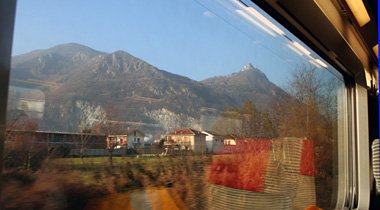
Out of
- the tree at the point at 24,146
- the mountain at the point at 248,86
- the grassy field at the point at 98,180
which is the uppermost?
the mountain at the point at 248,86

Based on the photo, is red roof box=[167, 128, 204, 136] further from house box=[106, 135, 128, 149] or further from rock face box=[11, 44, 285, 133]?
house box=[106, 135, 128, 149]

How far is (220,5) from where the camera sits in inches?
68.1

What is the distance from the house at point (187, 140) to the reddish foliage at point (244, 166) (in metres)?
0.15

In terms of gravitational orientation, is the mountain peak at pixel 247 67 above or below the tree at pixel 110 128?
above

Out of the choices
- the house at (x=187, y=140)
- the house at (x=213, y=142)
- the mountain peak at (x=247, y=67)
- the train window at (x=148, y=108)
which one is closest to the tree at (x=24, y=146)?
the train window at (x=148, y=108)

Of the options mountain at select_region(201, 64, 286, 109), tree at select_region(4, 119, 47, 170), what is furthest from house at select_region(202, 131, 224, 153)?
tree at select_region(4, 119, 47, 170)

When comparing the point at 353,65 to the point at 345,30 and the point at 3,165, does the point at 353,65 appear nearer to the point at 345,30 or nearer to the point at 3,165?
the point at 345,30

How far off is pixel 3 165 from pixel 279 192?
6.08 feet

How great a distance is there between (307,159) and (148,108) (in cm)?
203

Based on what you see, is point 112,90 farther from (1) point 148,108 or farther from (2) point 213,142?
(2) point 213,142

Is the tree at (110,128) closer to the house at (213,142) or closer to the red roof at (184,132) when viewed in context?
the red roof at (184,132)

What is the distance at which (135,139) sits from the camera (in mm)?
1247

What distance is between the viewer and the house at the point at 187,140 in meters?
1.43

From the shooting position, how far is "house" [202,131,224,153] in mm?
1668
